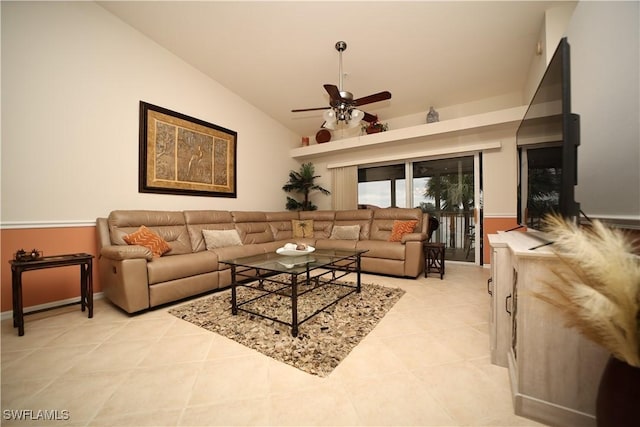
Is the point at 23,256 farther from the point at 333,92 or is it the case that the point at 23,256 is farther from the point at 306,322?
the point at 333,92

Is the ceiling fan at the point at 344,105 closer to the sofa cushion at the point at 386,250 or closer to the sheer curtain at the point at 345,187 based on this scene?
the sofa cushion at the point at 386,250

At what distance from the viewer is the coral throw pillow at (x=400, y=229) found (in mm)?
3582

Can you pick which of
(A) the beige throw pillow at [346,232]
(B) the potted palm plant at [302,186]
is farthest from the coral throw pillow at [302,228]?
(B) the potted palm plant at [302,186]

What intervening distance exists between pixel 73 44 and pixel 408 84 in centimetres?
395

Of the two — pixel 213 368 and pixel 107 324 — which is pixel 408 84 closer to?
pixel 213 368

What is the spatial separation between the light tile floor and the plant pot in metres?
0.43

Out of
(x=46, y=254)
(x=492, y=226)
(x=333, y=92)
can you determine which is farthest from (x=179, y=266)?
(x=492, y=226)

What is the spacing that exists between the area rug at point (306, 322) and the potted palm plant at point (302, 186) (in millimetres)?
2776

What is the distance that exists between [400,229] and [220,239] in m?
2.55

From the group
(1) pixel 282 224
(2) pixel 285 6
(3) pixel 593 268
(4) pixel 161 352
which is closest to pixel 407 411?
(3) pixel 593 268

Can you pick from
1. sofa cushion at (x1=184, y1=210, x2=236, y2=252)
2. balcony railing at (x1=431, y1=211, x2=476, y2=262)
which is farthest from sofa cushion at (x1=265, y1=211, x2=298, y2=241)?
balcony railing at (x1=431, y1=211, x2=476, y2=262)

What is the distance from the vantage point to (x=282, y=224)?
445 centimetres

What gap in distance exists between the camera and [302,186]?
17.2ft

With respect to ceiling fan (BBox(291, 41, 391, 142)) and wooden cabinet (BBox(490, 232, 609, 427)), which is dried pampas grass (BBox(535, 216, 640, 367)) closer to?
wooden cabinet (BBox(490, 232, 609, 427))
